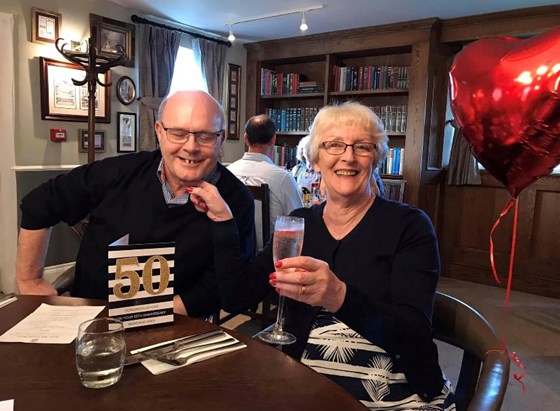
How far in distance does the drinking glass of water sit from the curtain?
4.27 meters

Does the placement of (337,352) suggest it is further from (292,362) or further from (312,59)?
(312,59)

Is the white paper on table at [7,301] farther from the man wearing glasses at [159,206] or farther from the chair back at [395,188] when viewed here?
the chair back at [395,188]

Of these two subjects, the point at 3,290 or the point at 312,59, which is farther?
the point at 312,59

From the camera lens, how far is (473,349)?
1122mm

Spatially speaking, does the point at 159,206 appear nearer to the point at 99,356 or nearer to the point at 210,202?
the point at 210,202

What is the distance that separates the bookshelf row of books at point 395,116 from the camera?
14.9ft

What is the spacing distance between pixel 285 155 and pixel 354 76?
121cm

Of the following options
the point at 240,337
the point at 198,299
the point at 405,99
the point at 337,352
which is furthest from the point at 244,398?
the point at 405,99

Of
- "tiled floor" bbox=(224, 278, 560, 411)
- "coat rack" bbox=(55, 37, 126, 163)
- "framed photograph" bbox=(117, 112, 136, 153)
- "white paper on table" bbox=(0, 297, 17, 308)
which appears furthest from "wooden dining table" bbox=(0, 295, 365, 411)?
"framed photograph" bbox=(117, 112, 136, 153)

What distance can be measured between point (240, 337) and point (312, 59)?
467 cm

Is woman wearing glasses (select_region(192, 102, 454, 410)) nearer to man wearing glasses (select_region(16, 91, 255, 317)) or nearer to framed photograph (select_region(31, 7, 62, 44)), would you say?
man wearing glasses (select_region(16, 91, 255, 317))

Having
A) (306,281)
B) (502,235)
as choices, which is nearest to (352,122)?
(306,281)

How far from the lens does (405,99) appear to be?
187 inches

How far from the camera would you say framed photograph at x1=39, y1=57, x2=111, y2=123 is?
363cm
